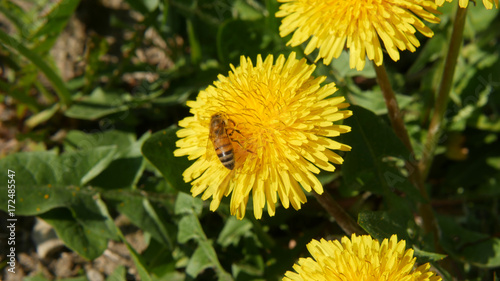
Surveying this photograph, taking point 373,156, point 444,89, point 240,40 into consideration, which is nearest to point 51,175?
point 240,40

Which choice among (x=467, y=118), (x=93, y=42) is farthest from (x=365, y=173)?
(x=93, y=42)

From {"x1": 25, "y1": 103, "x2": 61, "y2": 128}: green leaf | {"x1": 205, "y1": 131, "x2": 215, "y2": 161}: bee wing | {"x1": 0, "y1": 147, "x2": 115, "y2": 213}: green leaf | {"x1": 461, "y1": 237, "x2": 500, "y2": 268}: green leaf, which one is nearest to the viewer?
{"x1": 205, "y1": 131, "x2": 215, "y2": 161}: bee wing

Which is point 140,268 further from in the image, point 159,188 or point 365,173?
point 365,173

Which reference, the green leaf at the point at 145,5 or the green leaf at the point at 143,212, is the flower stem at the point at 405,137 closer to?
the green leaf at the point at 143,212

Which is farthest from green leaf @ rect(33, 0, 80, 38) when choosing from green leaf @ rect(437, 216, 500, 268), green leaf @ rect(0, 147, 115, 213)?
green leaf @ rect(437, 216, 500, 268)

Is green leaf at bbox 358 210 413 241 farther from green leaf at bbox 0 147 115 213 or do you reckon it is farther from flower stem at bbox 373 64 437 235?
green leaf at bbox 0 147 115 213

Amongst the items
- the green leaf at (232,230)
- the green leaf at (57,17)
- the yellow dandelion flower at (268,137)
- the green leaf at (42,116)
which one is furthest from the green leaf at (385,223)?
the green leaf at (42,116)
